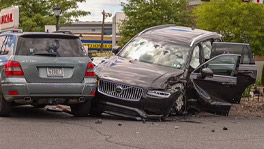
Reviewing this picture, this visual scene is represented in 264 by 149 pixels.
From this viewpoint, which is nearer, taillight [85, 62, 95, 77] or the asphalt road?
the asphalt road

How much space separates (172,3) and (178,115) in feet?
149

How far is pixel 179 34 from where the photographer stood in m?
14.8

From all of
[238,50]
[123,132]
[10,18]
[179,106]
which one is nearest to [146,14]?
[10,18]

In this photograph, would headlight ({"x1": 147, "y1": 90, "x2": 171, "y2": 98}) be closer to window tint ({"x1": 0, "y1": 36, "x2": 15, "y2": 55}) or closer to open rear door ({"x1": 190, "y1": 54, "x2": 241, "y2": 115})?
open rear door ({"x1": 190, "y1": 54, "x2": 241, "y2": 115})

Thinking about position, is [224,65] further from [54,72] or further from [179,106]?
[54,72]

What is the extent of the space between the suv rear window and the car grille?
0.80m

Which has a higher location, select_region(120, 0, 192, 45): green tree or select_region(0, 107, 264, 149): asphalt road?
select_region(0, 107, 264, 149): asphalt road

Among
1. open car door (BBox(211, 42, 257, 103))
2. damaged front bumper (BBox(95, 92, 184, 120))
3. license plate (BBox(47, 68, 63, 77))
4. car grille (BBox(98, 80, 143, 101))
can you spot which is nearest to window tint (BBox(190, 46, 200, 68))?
open car door (BBox(211, 42, 257, 103))

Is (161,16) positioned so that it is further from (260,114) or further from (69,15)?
(260,114)

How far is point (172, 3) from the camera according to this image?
58.4 metres

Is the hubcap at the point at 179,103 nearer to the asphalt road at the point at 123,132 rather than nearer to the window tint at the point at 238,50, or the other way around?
the asphalt road at the point at 123,132

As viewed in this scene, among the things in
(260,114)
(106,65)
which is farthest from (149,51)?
(260,114)

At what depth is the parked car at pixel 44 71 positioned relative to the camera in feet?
39.4

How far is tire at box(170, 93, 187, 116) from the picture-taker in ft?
43.5
